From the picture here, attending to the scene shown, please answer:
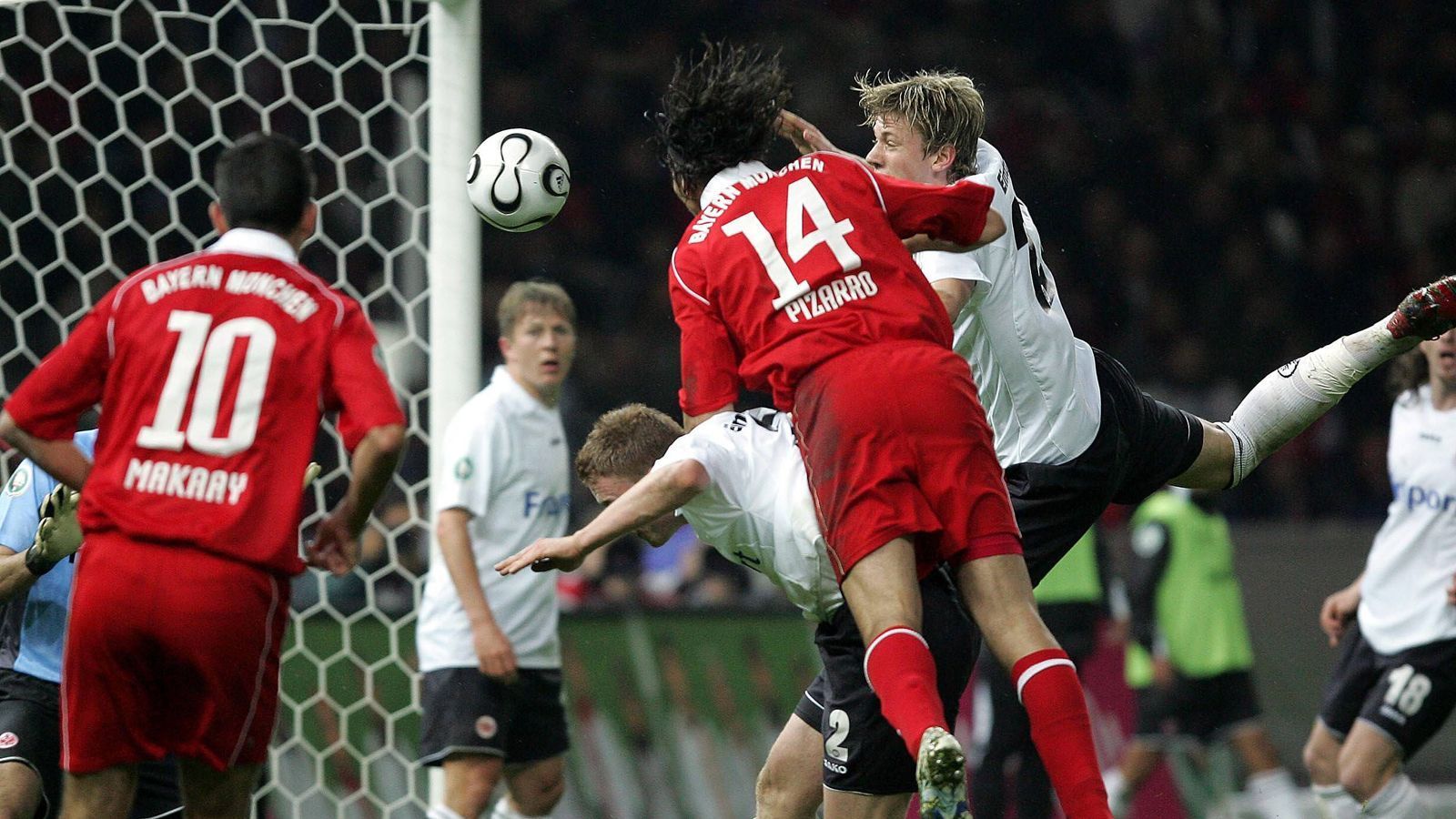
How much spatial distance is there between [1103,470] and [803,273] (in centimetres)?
113

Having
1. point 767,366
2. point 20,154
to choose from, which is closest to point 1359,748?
point 767,366

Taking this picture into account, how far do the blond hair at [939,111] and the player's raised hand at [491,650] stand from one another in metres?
2.39

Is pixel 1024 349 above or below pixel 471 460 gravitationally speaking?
above

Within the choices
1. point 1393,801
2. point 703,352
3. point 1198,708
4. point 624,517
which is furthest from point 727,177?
point 1198,708

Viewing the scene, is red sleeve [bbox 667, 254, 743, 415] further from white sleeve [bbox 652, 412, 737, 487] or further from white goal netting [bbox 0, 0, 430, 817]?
white goal netting [bbox 0, 0, 430, 817]

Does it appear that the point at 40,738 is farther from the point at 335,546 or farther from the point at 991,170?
the point at 991,170

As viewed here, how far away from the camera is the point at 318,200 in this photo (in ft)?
30.5

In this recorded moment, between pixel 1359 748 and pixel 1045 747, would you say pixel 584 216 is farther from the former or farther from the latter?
pixel 1045 747

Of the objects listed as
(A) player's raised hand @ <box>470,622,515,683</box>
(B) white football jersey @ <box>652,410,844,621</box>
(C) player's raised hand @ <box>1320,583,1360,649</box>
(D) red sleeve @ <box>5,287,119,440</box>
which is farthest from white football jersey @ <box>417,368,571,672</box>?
(C) player's raised hand @ <box>1320,583,1360,649</box>

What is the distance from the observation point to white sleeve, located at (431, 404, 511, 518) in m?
6.28

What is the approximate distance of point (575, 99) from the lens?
1284 centimetres

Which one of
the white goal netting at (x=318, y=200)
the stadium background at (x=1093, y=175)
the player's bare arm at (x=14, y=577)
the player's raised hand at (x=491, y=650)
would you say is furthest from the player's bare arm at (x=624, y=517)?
the stadium background at (x=1093, y=175)

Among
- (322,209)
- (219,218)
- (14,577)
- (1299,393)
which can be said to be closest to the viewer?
(219,218)

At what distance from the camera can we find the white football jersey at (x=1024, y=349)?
4.61 metres
